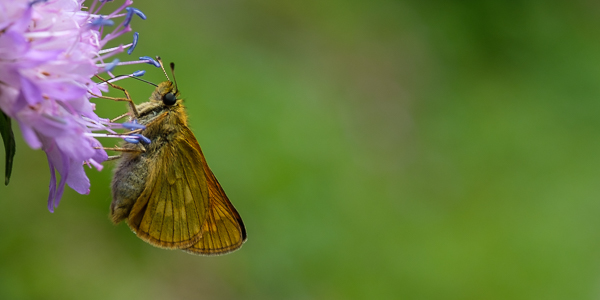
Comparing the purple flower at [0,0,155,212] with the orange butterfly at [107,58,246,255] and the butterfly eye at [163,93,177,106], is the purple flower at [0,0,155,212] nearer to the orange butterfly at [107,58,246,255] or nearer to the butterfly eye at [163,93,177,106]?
the orange butterfly at [107,58,246,255]

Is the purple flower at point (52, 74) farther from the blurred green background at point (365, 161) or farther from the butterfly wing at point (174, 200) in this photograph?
the blurred green background at point (365, 161)

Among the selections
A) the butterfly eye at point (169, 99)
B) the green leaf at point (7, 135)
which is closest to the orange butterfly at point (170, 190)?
the butterfly eye at point (169, 99)

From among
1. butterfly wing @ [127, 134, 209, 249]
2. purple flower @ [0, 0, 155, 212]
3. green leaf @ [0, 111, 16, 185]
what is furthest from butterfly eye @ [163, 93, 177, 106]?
green leaf @ [0, 111, 16, 185]

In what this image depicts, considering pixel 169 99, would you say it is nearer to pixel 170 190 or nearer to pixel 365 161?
pixel 170 190

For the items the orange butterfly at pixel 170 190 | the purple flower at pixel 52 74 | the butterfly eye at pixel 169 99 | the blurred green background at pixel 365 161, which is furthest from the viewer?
the blurred green background at pixel 365 161

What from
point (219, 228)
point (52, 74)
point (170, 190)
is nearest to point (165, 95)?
point (170, 190)

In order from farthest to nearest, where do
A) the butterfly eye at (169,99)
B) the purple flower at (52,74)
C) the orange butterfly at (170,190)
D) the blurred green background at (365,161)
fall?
the blurred green background at (365,161) → the butterfly eye at (169,99) → the orange butterfly at (170,190) → the purple flower at (52,74)

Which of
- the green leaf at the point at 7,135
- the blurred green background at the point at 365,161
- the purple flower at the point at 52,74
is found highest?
the blurred green background at the point at 365,161

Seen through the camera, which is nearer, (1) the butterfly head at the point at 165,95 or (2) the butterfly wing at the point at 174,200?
(2) the butterfly wing at the point at 174,200

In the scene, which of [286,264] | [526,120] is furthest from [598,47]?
[286,264]
